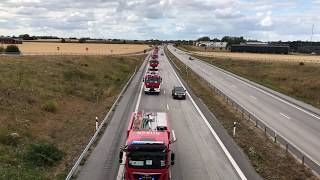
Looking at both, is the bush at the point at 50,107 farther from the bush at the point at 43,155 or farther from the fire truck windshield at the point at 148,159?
the fire truck windshield at the point at 148,159

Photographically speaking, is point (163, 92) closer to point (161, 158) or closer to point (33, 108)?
point (33, 108)

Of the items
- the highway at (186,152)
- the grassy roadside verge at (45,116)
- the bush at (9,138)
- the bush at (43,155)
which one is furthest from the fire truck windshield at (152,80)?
the bush at (43,155)

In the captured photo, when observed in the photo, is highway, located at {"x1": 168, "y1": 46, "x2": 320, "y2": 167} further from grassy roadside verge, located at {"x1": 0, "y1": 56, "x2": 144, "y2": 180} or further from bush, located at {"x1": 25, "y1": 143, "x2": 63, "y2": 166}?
bush, located at {"x1": 25, "y1": 143, "x2": 63, "y2": 166}

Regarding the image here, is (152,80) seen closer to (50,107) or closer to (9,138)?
(50,107)

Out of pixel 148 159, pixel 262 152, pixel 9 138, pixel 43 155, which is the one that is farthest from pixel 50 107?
pixel 148 159

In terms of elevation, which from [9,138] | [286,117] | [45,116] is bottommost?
[286,117]

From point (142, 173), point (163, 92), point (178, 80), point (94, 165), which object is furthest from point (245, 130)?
point (178, 80)
